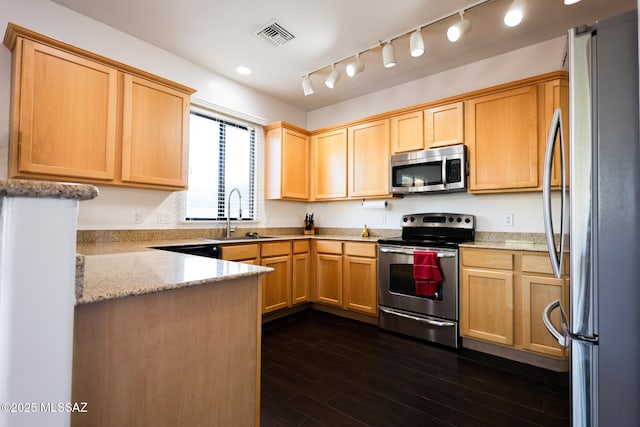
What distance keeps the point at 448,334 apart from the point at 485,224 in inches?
46.0

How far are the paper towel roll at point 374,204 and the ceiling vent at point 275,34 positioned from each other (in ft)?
6.53

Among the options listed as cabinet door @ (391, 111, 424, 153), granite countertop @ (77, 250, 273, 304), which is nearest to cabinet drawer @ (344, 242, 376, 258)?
cabinet door @ (391, 111, 424, 153)

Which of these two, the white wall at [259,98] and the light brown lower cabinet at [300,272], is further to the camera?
the light brown lower cabinet at [300,272]

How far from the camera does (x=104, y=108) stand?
2.29m

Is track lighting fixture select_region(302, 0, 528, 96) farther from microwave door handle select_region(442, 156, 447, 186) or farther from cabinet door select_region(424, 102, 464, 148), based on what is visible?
microwave door handle select_region(442, 156, 447, 186)

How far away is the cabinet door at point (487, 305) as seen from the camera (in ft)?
7.92

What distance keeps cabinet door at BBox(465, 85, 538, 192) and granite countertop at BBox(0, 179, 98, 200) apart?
3.02 m

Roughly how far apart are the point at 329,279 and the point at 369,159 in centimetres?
153

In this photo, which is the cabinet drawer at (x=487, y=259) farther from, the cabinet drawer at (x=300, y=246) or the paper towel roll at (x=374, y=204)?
the cabinet drawer at (x=300, y=246)

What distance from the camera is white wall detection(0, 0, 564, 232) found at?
229cm

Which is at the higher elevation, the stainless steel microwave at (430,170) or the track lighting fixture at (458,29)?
the track lighting fixture at (458,29)

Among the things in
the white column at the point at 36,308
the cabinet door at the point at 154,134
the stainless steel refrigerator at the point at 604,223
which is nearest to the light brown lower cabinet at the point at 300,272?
the cabinet door at the point at 154,134

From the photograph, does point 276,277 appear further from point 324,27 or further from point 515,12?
point 515,12

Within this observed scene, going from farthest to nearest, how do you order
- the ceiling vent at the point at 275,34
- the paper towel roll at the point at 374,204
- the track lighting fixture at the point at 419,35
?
the paper towel roll at the point at 374,204
the ceiling vent at the point at 275,34
the track lighting fixture at the point at 419,35
